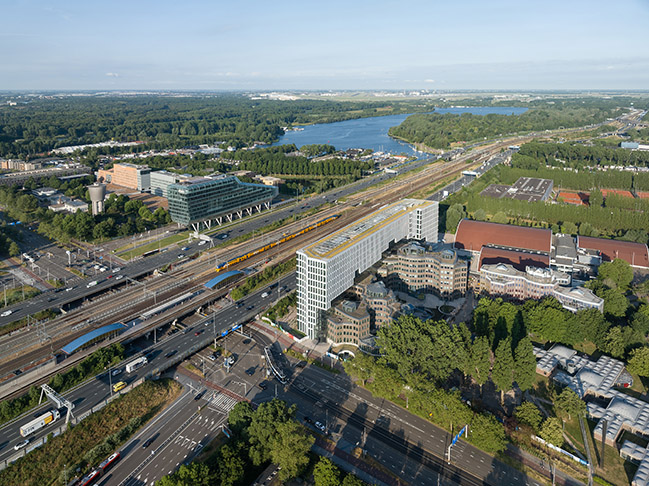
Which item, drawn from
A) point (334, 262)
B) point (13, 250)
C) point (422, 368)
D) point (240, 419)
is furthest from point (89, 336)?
point (13, 250)

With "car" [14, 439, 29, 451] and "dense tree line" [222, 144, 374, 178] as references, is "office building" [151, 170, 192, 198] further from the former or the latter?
"car" [14, 439, 29, 451]

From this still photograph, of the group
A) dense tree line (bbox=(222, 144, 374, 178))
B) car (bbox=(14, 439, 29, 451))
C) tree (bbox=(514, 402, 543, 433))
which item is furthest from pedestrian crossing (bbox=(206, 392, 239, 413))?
dense tree line (bbox=(222, 144, 374, 178))

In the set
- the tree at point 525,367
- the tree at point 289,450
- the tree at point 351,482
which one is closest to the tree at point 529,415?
the tree at point 525,367

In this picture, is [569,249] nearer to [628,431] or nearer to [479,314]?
[479,314]

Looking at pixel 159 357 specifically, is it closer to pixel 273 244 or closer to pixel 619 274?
pixel 273 244

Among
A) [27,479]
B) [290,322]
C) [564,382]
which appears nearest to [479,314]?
[564,382]
